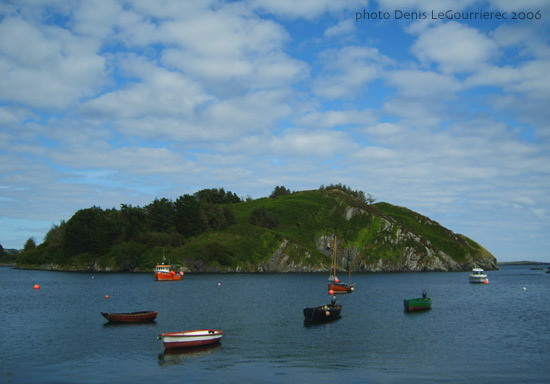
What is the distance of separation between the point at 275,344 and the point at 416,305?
35.1m

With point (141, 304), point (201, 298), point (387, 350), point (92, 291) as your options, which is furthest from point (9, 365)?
point (92, 291)

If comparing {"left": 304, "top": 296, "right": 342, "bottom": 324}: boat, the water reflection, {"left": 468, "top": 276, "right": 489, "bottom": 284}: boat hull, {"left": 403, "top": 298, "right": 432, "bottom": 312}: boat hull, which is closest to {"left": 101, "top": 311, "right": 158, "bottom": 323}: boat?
the water reflection

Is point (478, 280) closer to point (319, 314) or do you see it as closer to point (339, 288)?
point (339, 288)

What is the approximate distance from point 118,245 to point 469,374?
177562 mm

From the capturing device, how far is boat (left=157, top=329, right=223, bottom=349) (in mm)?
42000

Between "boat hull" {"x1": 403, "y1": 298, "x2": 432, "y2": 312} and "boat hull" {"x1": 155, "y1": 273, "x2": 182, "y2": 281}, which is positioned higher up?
"boat hull" {"x1": 155, "y1": 273, "x2": 182, "y2": 281}

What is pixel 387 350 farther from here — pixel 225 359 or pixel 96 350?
pixel 96 350

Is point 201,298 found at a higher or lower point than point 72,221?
lower

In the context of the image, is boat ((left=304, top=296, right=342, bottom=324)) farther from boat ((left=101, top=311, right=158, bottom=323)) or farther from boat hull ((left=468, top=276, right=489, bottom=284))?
boat hull ((left=468, top=276, right=489, bottom=284))

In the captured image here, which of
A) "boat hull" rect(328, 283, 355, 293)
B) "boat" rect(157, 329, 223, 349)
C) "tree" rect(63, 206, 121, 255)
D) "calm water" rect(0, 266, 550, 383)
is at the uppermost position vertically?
"tree" rect(63, 206, 121, 255)

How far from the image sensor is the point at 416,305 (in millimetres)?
72438

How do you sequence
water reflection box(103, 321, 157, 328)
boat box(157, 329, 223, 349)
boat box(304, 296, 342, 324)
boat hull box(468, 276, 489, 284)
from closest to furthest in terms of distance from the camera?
boat box(157, 329, 223, 349) < water reflection box(103, 321, 157, 328) < boat box(304, 296, 342, 324) < boat hull box(468, 276, 489, 284)

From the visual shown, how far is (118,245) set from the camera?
19250 centimetres

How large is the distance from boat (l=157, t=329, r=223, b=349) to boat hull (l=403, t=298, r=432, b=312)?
37992 mm
